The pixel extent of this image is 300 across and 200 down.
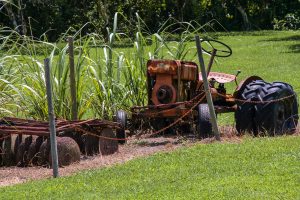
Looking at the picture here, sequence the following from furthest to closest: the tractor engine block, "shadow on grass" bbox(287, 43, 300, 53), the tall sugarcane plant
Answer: "shadow on grass" bbox(287, 43, 300, 53), the tractor engine block, the tall sugarcane plant

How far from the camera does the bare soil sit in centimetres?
945

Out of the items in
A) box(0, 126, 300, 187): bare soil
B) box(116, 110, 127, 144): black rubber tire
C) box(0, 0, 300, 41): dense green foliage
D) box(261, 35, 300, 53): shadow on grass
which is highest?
box(0, 0, 300, 41): dense green foliage

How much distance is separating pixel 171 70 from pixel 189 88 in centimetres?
45

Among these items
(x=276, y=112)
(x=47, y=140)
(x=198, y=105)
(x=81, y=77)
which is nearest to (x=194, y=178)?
(x=47, y=140)

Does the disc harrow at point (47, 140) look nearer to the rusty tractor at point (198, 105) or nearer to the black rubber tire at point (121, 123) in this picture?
the black rubber tire at point (121, 123)

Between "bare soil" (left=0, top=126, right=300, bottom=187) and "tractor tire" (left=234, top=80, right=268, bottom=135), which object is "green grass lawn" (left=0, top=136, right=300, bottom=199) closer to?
"bare soil" (left=0, top=126, right=300, bottom=187)

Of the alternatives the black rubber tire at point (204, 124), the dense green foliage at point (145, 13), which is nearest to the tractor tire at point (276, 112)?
the black rubber tire at point (204, 124)

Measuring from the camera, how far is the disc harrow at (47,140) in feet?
32.8

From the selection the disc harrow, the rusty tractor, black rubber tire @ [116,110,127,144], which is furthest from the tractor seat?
the disc harrow

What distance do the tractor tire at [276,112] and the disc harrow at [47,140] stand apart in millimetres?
1858

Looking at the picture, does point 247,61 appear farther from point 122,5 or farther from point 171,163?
point 171,163

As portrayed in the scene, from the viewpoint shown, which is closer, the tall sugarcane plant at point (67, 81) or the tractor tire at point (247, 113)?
the tractor tire at point (247, 113)

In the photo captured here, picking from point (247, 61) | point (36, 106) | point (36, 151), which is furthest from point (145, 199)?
point (247, 61)

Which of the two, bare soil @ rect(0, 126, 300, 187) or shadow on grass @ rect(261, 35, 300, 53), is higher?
bare soil @ rect(0, 126, 300, 187)
